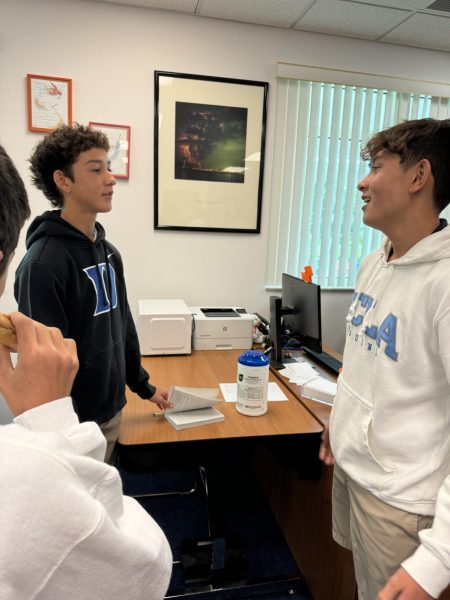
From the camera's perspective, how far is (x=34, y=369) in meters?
0.63

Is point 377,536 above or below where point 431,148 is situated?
below

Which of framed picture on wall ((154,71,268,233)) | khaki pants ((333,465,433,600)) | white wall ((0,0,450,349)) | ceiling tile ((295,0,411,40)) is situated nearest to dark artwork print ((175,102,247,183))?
framed picture on wall ((154,71,268,233))

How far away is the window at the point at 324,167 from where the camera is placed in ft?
9.01

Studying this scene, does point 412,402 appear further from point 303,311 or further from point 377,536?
point 303,311

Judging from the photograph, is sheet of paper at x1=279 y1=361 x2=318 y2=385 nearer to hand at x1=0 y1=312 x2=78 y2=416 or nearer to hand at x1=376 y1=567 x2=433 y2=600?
hand at x1=376 y1=567 x2=433 y2=600

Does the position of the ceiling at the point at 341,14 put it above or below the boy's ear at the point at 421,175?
Result: above

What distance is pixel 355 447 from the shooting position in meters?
1.10

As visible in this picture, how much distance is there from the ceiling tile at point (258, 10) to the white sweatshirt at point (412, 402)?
2001 millimetres

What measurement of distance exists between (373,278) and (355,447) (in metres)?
0.50

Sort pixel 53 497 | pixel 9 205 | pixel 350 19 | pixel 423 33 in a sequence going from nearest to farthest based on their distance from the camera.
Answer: pixel 53 497 → pixel 9 205 → pixel 350 19 → pixel 423 33

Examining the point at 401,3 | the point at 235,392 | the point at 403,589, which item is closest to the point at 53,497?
the point at 403,589

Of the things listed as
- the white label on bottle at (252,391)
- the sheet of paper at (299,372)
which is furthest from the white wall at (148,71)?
the white label on bottle at (252,391)

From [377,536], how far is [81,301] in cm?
110

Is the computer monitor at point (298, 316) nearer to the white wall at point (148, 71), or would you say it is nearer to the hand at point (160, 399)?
the white wall at point (148, 71)
